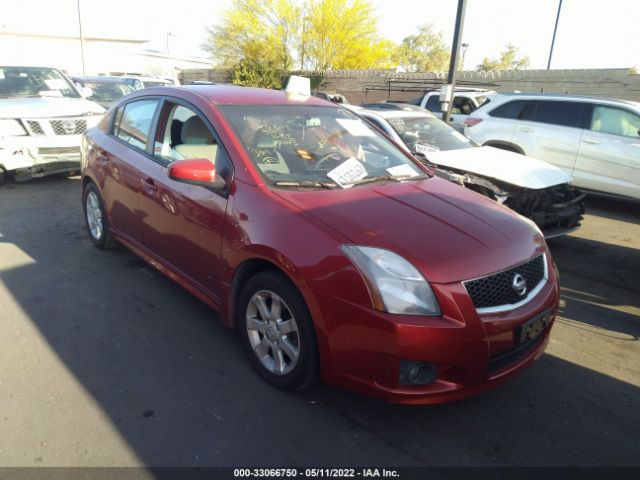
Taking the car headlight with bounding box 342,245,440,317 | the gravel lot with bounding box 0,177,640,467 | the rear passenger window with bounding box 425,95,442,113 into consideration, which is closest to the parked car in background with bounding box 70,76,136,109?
the rear passenger window with bounding box 425,95,442,113

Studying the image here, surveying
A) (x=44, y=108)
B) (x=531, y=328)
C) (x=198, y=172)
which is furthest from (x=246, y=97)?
(x=44, y=108)

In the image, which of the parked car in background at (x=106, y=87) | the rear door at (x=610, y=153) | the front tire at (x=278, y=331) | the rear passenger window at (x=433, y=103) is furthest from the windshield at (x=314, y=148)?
the parked car in background at (x=106, y=87)

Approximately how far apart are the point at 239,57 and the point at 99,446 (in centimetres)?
3496

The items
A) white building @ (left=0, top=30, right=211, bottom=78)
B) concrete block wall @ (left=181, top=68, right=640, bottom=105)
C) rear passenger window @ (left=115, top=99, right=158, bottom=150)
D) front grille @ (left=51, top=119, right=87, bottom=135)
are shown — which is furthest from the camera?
white building @ (left=0, top=30, right=211, bottom=78)

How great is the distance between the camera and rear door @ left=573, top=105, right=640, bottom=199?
7387 millimetres

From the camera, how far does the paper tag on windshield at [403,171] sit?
141 inches

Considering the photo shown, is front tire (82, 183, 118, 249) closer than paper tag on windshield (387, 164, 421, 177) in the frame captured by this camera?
No

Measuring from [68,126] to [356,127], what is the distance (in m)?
5.88

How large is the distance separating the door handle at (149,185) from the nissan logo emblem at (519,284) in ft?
8.56

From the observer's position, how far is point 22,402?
274 cm

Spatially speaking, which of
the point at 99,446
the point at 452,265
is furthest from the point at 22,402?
the point at 452,265

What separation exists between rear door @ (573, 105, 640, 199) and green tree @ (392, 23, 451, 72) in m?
49.7

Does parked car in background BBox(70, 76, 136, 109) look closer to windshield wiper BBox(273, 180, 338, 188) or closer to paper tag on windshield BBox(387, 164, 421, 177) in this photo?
paper tag on windshield BBox(387, 164, 421, 177)

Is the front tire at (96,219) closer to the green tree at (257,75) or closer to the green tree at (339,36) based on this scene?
the green tree at (257,75)
